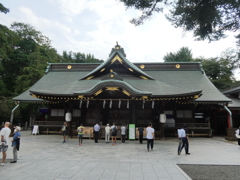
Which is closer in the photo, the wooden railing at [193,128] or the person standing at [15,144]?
the person standing at [15,144]

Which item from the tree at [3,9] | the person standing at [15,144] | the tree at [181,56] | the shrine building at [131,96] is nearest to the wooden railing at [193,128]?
the shrine building at [131,96]

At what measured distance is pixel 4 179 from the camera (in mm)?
5113

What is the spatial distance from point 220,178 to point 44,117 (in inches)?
1149

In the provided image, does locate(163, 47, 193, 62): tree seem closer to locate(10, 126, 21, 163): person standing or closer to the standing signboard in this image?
the standing signboard

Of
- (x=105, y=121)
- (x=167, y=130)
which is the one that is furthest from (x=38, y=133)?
(x=167, y=130)

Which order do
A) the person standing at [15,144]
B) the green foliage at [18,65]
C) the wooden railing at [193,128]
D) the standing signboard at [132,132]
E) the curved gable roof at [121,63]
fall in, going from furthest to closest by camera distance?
the green foliage at [18,65] → the curved gable roof at [121,63] → the wooden railing at [193,128] → the standing signboard at [132,132] → the person standing at [15,144]

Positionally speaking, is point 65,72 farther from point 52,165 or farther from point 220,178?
point 220,178

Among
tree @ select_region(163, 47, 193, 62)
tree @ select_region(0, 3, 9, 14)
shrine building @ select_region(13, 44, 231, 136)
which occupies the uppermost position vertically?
tree @ select_region(163, 47, 193, 62)

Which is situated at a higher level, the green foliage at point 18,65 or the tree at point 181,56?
the tree at point 181,56

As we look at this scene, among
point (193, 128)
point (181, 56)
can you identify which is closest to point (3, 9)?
point (193, 128)

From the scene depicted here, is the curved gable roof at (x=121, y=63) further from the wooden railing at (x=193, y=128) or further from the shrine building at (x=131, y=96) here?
the wooden railing at (x=193, y=128)

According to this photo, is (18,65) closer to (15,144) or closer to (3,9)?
(3,9)

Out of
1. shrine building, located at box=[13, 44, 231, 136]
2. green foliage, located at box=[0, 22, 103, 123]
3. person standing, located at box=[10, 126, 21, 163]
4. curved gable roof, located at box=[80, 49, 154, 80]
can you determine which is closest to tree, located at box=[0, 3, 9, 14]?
green foliage, located at box=[0, 22, 103, 123]

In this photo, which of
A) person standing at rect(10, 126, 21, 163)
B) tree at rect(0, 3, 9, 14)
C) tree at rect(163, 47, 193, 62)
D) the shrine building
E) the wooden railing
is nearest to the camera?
person standing at rect(10, 126, 21, 163)
